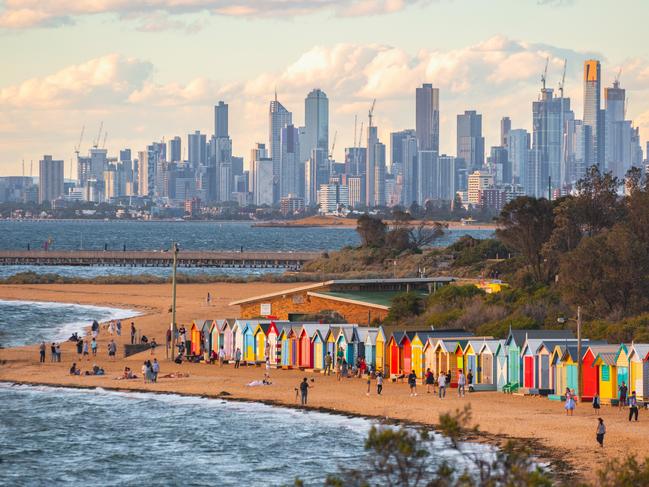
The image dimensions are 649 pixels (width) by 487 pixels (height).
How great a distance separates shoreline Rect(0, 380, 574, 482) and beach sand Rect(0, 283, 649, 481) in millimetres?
82

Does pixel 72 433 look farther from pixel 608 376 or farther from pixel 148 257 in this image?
pixel 148 257

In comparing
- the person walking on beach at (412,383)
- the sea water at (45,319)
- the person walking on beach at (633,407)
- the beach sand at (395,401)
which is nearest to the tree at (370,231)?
the sea water at (45,319)

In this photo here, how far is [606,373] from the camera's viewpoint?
42.1 meters

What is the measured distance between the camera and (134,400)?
152ft

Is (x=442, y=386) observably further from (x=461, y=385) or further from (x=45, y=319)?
(x=45, y=319)

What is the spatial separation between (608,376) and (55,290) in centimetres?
6537

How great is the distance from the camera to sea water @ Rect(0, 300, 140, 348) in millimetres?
68562

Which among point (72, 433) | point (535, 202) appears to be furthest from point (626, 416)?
point (535, 202)

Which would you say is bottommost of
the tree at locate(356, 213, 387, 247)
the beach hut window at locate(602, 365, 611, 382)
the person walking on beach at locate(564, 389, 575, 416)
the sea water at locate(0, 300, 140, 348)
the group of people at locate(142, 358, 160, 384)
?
the sea water at locate(0, 300, 140, 348)

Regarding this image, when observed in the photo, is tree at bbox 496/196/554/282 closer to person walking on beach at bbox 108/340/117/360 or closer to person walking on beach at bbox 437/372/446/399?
person walking on beach at bbox 108/340/117/360

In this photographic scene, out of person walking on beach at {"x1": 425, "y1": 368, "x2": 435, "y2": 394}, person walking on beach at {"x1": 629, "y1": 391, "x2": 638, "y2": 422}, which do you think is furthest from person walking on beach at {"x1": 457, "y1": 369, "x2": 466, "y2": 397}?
person walking on beach at {"x1": 629, "y1": 391, "x2": 638, "y2": 422}

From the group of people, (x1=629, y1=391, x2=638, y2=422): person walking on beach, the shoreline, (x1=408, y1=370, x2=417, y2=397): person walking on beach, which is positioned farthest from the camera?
the group of people

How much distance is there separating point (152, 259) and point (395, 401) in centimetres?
10355

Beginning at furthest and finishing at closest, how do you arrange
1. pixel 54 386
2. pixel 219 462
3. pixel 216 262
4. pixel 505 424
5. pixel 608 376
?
pixel 216 262 → pixel 54 386 → pixel 608 376 → pixel 505 424 → pixel 219 462
